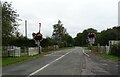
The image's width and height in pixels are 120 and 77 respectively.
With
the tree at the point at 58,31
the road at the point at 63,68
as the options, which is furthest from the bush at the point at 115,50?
the tree at the point at 58,31

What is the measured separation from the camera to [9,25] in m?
40.1

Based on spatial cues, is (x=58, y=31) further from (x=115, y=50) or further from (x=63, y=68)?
(x=63, y=68)

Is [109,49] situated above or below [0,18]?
below

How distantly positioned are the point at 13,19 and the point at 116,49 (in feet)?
Answer: 49.7

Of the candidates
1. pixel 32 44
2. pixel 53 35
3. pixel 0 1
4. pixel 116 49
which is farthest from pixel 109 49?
pixel 53 35

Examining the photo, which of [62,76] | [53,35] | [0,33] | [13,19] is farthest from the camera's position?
[53,35]

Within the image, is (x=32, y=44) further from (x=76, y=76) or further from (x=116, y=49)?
(x=76, y=76)

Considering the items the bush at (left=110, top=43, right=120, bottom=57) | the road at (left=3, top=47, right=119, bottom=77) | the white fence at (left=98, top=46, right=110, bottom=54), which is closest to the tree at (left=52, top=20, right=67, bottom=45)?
the white fence at (left=98, top=46, right=110, bottom=54)

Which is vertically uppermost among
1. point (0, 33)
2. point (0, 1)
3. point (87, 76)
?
point (0, 1)

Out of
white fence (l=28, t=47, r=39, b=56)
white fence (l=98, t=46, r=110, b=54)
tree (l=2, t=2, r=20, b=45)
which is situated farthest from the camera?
white fence (l=98, t=46, r=110, b=54)

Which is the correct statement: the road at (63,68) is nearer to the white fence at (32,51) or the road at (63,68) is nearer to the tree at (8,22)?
the tree at (8,22)

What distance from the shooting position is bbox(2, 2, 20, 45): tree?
39344 mm

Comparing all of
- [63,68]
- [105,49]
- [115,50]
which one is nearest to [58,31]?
[105,49]

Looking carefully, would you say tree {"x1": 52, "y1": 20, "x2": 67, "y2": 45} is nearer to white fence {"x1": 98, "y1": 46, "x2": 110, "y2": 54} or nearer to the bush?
white fence {"x1": 98, "y1": 46, "x2": 110, "y2": 54}
